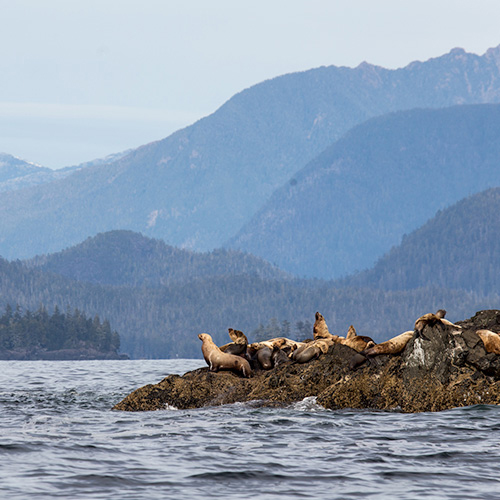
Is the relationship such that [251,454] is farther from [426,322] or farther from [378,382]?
[426,322]

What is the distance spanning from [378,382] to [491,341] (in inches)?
162

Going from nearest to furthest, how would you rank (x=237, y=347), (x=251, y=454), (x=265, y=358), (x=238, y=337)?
(x=251, y=454)
(x=265, y=358)
(x=237, y=347)
(x=238, y=337)

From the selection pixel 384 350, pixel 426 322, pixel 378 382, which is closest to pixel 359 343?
pixel 384 350

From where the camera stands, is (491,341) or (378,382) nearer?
(491,341)

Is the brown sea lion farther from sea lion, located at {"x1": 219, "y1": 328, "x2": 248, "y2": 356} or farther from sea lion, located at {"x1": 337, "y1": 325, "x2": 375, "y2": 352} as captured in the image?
sea lion, located at {"x1": 219, "y1": 328, "x2": 248, "y2": 356}

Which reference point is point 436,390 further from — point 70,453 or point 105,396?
point 105,396

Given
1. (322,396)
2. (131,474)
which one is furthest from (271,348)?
(131,474)

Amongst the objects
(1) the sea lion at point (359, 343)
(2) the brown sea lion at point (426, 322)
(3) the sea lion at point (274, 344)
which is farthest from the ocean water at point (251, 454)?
(3) the sea lion at point (274, 344)

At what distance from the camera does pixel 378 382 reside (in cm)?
2992

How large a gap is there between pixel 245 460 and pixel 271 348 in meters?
13.6

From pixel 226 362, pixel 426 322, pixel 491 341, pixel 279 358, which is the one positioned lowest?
pixel 226 362

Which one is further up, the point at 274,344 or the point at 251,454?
the point at 274,344

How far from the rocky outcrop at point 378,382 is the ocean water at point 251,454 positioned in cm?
75

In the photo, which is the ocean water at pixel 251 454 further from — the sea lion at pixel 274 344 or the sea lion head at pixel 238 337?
the sea lion at pixel 274 344
